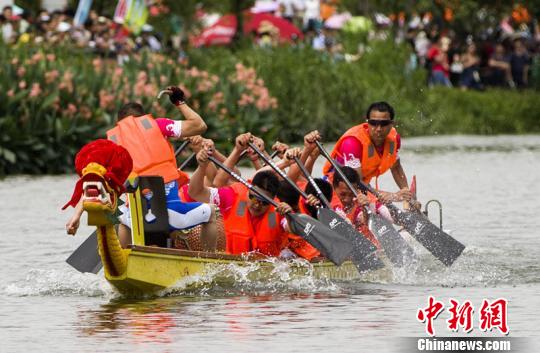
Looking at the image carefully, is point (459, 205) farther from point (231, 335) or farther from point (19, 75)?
point (231, 335)

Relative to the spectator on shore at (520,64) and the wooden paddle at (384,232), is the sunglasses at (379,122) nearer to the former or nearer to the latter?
the wooden paddle at (384,232)

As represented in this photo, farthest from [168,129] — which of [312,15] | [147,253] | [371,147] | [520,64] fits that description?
[312,15]

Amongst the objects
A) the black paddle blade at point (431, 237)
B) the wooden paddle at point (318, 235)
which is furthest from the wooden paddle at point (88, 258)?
the black paddle blade at point (431, 237)

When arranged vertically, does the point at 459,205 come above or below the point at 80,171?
below

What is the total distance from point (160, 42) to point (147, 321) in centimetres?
2636

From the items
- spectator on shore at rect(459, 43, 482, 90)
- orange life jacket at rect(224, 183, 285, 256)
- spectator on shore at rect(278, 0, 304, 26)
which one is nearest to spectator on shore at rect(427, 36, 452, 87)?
spectator on shore at rect(459, 43, 482, 90)

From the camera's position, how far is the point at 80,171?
13.8m

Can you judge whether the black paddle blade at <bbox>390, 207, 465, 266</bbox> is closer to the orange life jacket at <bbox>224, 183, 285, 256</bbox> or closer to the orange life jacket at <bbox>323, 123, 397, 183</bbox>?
the orange life jacket at <bbox>323, 123, 397, 183</bbox>

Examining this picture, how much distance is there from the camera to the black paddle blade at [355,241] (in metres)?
16.0

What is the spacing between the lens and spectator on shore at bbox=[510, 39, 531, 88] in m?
43.0

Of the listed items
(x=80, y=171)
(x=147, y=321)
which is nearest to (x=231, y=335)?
(x=147, y=321)

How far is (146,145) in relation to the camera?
48.9 ft
